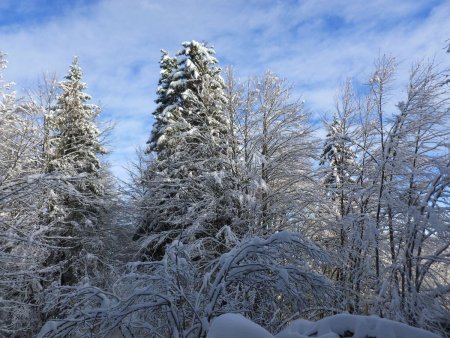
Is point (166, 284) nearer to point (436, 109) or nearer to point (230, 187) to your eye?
point (436, 109)

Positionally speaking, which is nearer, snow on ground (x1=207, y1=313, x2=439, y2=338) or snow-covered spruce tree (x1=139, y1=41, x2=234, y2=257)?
snow on ground (x1=207, y1=313, x2=439, y2=338)

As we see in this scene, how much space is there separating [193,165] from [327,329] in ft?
35.8

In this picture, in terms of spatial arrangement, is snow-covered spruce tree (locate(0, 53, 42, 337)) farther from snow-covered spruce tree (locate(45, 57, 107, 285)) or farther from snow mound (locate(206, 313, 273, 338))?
snow mound (locate(206, 313, 273, 338))

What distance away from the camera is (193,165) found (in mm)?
13555

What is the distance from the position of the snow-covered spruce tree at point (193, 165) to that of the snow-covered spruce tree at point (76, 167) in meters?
2.61

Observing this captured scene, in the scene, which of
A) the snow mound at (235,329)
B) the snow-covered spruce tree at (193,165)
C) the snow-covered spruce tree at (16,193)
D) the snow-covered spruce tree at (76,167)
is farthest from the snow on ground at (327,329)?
the snow-covered spruce tree at (76,167)

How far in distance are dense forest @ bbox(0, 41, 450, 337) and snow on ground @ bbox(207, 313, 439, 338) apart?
52.1 inches

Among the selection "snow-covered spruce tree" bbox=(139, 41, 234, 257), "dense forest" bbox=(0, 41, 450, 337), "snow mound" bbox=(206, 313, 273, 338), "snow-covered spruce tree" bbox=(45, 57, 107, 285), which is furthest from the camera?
"snow-covered spruce tree" bbox=(45, 57, 107, 285)

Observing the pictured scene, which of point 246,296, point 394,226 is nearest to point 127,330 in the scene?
point 246,296

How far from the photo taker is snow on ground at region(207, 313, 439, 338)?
2.52m

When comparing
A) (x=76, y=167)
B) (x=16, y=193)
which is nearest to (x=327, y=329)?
(x=16, y=193)

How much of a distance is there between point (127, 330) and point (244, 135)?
9.84m

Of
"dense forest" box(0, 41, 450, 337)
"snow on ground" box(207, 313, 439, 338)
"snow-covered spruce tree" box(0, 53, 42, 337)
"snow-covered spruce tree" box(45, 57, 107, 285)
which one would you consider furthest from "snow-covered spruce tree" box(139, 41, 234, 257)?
"snow on ground" box(207, 313, 439, 338)

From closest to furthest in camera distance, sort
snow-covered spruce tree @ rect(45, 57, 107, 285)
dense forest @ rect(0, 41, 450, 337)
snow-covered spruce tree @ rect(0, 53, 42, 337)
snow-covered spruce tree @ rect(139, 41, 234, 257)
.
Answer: dense forest @ rect(0, 41, 450, 337) → snow-covered spruce tree @ rect(0, 53, 42, 337) → snow-covered spruce tree @ rect(139, 41, 234, 257) → snow-covered spruce tree @ rect(45, 57, 107, 285)
